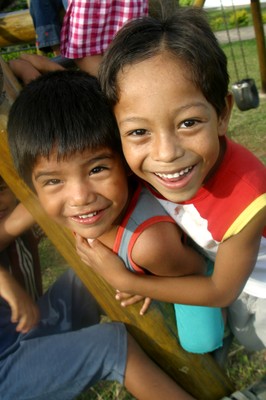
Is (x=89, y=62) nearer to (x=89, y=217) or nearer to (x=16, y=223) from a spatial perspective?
(x=16, y=223)

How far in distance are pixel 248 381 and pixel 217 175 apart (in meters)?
1.29

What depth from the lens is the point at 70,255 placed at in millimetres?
1832

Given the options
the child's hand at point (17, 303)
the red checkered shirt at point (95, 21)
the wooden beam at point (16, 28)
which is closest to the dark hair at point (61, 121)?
the child's hand at point (17, 303)

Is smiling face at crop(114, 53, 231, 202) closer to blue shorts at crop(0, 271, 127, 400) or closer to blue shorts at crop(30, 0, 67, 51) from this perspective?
blue shorts at crop(0, 271, 127, 400)

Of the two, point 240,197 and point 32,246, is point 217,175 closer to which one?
point 240,197

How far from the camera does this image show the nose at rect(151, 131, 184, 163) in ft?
4.50

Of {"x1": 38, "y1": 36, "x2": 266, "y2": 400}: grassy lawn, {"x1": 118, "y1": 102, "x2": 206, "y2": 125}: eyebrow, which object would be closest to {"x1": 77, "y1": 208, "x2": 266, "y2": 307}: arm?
{"x1": 118, "y1": 102, "x2": 206, "y2": 125}: eyebrow

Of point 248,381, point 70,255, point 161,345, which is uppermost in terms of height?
point 70,255

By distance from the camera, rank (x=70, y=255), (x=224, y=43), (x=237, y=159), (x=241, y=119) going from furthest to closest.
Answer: (x=224, y=43) → (x=241, y=119) → (x=70, y=255) → (x=237, y=159)

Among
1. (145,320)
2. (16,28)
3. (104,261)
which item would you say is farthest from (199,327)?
(16,28)

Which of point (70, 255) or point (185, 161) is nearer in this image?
point (185, 161)

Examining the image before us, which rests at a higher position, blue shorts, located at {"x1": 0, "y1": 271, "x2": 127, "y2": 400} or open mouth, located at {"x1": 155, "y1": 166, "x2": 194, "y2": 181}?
open mouth, located at {"x1": 155, "y1": 166, "x2": 194, "y2": 181}

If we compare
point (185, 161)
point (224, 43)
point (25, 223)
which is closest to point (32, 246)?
point (25, 223)

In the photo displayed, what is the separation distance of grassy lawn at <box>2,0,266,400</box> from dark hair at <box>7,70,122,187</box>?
136 centimetres
